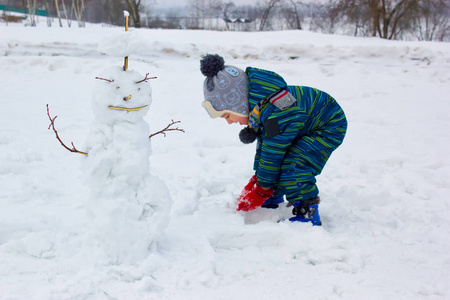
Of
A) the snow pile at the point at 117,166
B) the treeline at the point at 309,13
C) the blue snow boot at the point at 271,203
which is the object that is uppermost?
the treeline at the point at 309,13

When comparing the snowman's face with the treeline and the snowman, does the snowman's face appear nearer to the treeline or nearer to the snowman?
the snowman

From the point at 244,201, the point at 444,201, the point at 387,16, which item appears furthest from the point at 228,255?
the point at 387,16

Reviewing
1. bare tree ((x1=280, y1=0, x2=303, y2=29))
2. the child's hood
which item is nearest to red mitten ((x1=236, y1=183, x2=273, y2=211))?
the child's hood

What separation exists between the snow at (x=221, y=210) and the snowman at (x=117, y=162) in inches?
2.2

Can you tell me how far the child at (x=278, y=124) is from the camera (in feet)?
6.82

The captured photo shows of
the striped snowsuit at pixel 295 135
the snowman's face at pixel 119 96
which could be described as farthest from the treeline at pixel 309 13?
the snowman's face at pixel 119 96

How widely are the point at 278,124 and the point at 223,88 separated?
370mm

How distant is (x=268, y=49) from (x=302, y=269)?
6.71m

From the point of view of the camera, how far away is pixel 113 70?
163 centimetres

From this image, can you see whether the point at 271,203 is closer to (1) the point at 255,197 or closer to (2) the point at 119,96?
(1) the point at 255,197

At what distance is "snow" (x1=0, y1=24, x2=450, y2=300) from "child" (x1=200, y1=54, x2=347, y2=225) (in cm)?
24

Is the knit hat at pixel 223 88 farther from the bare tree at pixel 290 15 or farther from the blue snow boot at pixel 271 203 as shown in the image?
the bare tree at pixel 290 15

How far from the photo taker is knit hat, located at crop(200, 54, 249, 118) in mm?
2053

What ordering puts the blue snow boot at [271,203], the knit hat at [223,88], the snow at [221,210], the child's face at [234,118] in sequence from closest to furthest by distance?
1. the snow at [221,210]
2. the knit hat at [223,88]
3. the child's face at [234,118]
4. the blue snow boot at [271,203]
